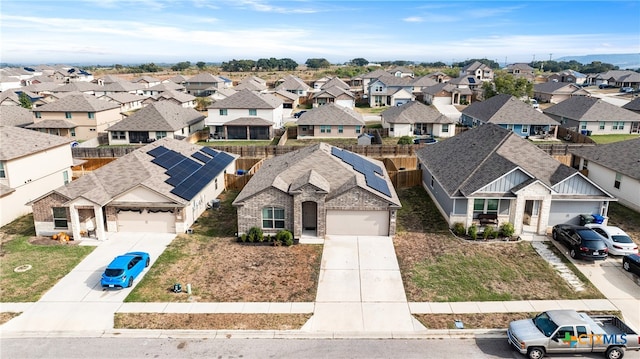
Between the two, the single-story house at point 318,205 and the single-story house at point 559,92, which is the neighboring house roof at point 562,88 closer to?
the single-story house at point 559,92

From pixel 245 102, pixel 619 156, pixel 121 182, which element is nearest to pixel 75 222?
pixel 121 182

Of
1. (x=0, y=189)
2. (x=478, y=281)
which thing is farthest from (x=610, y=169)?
(x=0, y=189)

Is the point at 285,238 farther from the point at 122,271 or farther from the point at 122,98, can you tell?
the point at 122,98

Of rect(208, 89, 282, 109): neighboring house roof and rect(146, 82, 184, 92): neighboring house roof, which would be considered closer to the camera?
rect(208, 89, 282, 109): neighboring house roof

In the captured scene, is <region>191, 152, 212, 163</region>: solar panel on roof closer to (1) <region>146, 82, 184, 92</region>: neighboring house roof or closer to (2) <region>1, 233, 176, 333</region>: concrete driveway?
(2) <region>1, 233, 176, 333</region>: concrete driveway

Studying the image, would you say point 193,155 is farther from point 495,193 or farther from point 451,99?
point 451,99

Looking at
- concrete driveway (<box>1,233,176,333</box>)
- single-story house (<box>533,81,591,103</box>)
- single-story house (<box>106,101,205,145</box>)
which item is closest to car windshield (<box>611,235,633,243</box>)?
concrete driveway (<box>1,233,176,333</box>)
